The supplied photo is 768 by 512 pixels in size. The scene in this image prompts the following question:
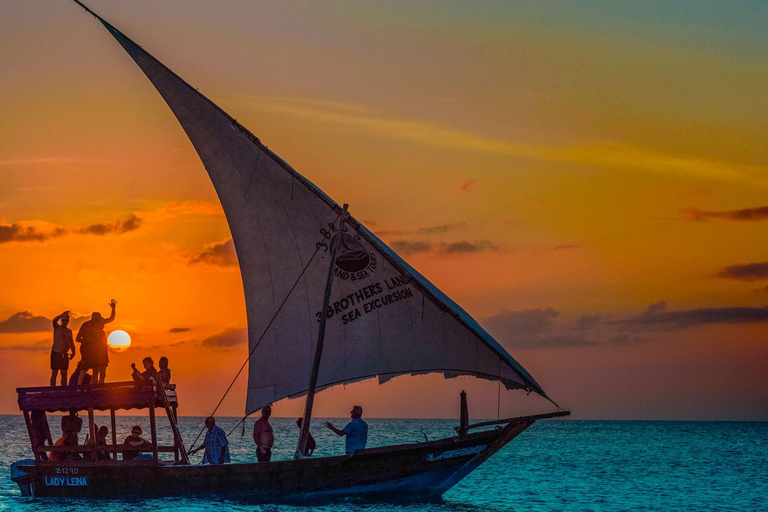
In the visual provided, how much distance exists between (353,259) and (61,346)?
7.29 m

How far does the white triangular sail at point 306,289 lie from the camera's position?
23797 millimetres

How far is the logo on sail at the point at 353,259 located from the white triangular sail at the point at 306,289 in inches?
1.0

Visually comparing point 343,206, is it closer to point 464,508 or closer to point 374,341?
point 374,341

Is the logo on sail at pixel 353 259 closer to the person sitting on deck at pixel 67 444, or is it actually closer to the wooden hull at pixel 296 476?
the wooden hull at pixel 296 476

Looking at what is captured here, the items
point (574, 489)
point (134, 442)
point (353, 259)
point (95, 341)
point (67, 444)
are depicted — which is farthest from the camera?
point (574, 489)

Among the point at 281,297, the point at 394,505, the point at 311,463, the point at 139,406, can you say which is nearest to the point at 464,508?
the point at 394,505

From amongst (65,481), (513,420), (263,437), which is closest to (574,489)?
(513,420)

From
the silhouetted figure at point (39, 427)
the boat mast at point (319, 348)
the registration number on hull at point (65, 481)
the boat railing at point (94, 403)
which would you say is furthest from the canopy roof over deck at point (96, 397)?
the boat mast at point (319, 348)

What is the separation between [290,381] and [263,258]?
A: 3.21m

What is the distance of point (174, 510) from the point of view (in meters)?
25.0

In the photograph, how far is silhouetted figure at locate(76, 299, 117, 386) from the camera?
920 inches

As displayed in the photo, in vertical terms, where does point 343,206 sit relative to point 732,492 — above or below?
above

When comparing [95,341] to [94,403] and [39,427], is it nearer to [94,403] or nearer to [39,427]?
[94,403]

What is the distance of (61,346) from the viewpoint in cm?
2403
